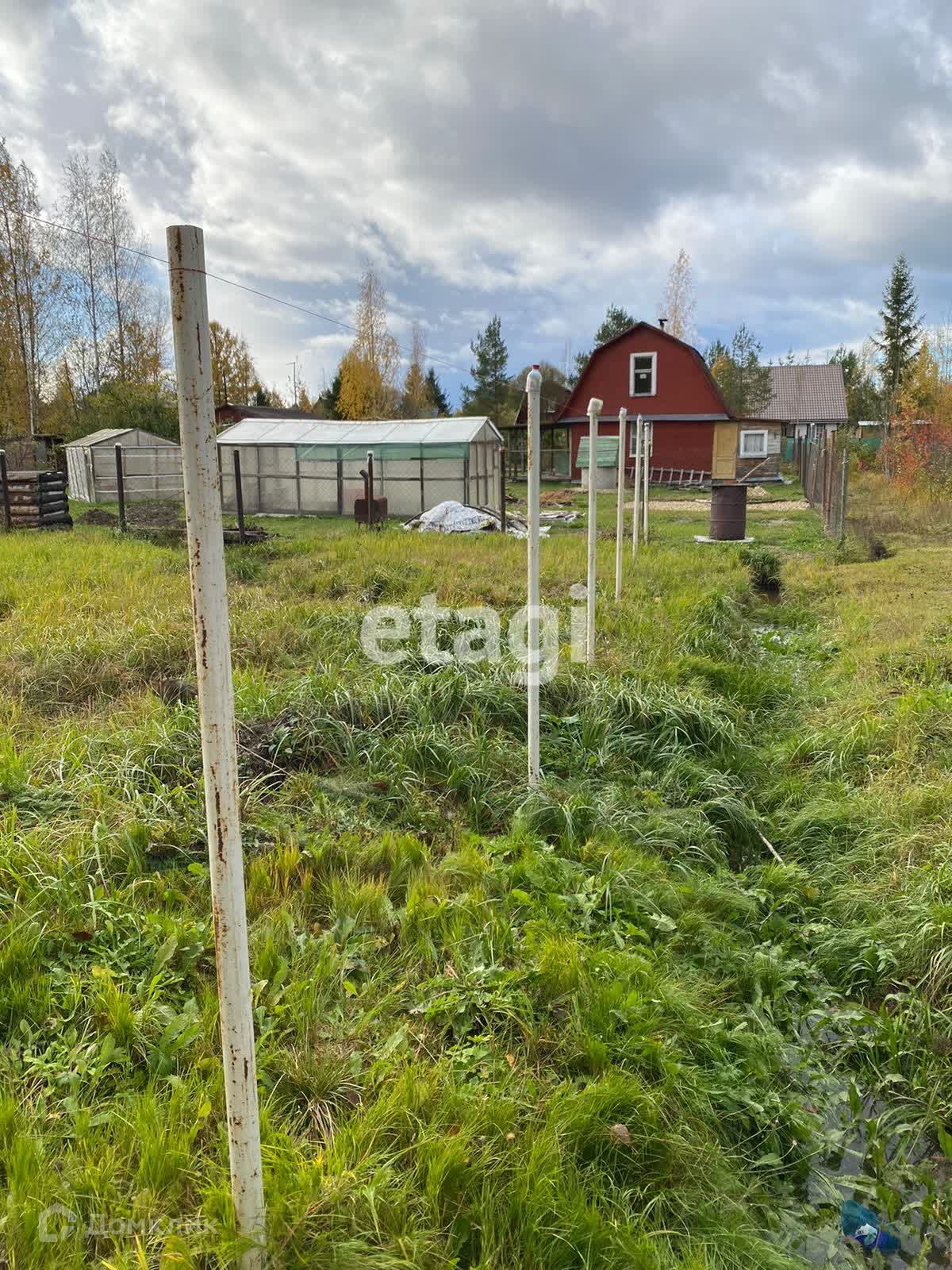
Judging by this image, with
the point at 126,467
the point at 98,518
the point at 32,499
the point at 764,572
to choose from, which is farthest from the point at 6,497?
the point at 764,572

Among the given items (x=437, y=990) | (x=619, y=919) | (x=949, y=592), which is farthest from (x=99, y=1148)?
(x=949, y=592)

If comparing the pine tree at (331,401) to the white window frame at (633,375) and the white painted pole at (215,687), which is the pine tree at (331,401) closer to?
the white window frame at (633,375)

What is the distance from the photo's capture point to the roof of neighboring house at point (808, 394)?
44.4 meters

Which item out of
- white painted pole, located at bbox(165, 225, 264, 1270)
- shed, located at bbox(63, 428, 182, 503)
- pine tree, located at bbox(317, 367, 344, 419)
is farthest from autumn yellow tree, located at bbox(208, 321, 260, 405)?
white painted pole, located at bbox(165, 225, 264, 1270)

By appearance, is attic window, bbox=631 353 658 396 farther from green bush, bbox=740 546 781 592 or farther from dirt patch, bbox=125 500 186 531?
green bush, bbox=740 546 781 592

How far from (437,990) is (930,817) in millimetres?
2489

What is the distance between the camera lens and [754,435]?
30.8 meters

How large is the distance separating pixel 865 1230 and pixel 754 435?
103 ft

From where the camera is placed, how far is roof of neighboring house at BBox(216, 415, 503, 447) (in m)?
20.6

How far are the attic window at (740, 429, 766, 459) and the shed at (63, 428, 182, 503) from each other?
19.7m

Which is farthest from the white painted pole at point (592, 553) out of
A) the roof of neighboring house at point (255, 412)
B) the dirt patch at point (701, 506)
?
the roof of neighboring house at point (255, 412)

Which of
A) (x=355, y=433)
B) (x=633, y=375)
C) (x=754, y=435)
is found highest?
(x=633, y=375)

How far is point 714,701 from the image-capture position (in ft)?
17.1

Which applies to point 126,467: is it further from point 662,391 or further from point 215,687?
point 215,687
